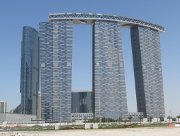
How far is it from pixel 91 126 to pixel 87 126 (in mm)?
1722

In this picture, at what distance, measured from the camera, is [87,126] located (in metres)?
130

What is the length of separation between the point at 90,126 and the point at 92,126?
0.71 metres

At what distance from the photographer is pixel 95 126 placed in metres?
130

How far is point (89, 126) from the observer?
130500mm

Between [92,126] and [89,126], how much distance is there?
1117 millimetres

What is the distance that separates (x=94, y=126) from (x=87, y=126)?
2464 mm

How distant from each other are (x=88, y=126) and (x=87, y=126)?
0.51 metres

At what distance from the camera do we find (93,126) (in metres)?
130

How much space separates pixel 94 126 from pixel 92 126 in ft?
3.37

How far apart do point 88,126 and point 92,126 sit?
62.6 inches

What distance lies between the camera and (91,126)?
130750 mm

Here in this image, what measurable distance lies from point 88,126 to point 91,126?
122 centimetres
